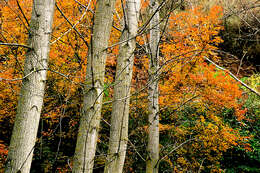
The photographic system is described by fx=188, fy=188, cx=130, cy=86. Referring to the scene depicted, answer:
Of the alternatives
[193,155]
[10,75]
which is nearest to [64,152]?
[10,75]

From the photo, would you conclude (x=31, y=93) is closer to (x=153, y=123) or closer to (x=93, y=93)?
(x=93, y=93)

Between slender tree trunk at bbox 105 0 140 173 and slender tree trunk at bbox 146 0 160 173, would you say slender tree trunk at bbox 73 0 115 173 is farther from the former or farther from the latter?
slender tree trunk at bbox 146 0 160 173

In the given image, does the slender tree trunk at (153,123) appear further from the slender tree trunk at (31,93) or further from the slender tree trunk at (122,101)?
the slender tree trunk at (31,93)

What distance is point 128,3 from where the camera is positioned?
6.96 ft

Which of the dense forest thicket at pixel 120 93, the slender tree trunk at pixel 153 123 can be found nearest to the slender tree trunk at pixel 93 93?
the dense forest thicket at pixel 120 93

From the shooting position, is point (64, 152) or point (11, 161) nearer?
point (11, 161)

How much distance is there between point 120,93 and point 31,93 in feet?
3.14

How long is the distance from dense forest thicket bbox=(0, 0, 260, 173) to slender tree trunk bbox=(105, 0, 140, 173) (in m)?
0.01

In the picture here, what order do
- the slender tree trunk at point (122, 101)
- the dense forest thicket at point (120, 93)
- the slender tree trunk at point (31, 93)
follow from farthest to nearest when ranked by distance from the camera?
the slender tree trunk at point (122, 101), the dense forest thicket at point (120, 93), the slender tree trunk at point (31, 93)

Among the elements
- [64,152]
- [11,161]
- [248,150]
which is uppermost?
[11,161]

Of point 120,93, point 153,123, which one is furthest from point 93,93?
point 153,123

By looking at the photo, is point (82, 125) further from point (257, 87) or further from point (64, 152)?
point (257, 87)

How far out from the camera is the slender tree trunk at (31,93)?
3.91 feet

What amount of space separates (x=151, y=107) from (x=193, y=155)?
375 cm
